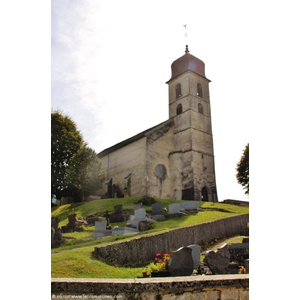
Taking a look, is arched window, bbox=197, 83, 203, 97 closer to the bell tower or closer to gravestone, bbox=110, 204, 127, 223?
the bell tower

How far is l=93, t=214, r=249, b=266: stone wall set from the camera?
19.8 feet

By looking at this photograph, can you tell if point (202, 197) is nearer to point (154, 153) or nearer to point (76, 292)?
point (154, 153)

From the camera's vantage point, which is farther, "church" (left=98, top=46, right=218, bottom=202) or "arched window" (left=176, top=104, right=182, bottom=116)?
"arched window" (left=176, top=104, right=182, bottom=116)

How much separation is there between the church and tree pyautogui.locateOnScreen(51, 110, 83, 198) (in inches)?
163

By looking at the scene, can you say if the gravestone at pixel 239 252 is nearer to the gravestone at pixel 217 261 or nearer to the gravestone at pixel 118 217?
the gravestone at pixel 217 261

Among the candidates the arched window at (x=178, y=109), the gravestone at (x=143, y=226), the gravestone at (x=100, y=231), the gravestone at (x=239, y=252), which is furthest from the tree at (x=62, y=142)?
the gravestone at (x=239, y=252)

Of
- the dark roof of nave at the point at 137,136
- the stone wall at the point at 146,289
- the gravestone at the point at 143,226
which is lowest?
the gravestone at the point at 143,226

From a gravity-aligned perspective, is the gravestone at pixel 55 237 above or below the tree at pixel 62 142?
below

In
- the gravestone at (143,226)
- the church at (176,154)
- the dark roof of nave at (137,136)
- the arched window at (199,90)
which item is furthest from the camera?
the arched window at (199,90)

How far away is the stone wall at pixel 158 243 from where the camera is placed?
6.04 metres

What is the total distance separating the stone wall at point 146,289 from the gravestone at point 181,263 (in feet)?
5.13

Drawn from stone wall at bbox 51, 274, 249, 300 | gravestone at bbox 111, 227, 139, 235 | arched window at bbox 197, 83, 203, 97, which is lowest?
gravestone at bbox 111, 227, 139, 235

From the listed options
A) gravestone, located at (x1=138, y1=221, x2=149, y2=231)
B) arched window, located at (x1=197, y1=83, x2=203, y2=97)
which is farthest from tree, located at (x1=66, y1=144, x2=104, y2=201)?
arched window, located at (x1=197, y1=83, x2=203, y2=97)

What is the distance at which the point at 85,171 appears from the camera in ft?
67.1
